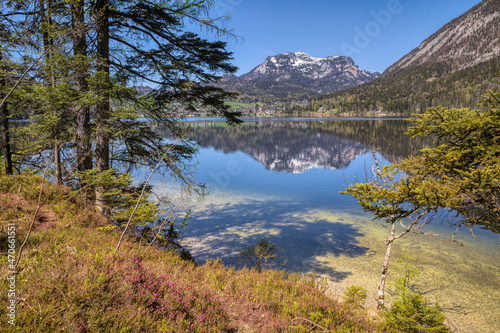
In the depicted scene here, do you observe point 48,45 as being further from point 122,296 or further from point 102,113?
point 122,296

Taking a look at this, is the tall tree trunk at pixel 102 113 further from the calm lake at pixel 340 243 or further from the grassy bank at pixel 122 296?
the calm lake at pixel 340 243

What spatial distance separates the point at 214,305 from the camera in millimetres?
4480

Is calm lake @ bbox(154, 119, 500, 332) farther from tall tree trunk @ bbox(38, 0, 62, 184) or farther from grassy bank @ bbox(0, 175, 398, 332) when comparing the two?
tall tree trunk @ bbox(38, 0, 62, 184)

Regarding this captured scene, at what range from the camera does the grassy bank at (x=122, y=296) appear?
294 cm

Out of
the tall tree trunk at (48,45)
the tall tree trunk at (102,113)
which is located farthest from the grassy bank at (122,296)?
the tall tree trunk at (48,45)

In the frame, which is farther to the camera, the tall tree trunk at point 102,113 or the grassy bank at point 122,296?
the tall tree trunk at point 102,113

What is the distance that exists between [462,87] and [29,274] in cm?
24757

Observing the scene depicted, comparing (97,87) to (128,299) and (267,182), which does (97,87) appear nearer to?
(128,299)

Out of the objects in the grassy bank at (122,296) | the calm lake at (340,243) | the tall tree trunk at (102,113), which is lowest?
the calm lake at (340,243)

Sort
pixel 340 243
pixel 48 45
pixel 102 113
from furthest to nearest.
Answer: pixel 340 243 < pixel 102 113 < pixel 48 45

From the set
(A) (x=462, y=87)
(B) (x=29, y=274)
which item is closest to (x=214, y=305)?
(B) (x=29, y=274)

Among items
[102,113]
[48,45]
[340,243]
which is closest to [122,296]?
[48,45]

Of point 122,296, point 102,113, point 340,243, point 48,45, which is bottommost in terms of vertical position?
point 340,243

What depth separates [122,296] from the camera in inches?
140
